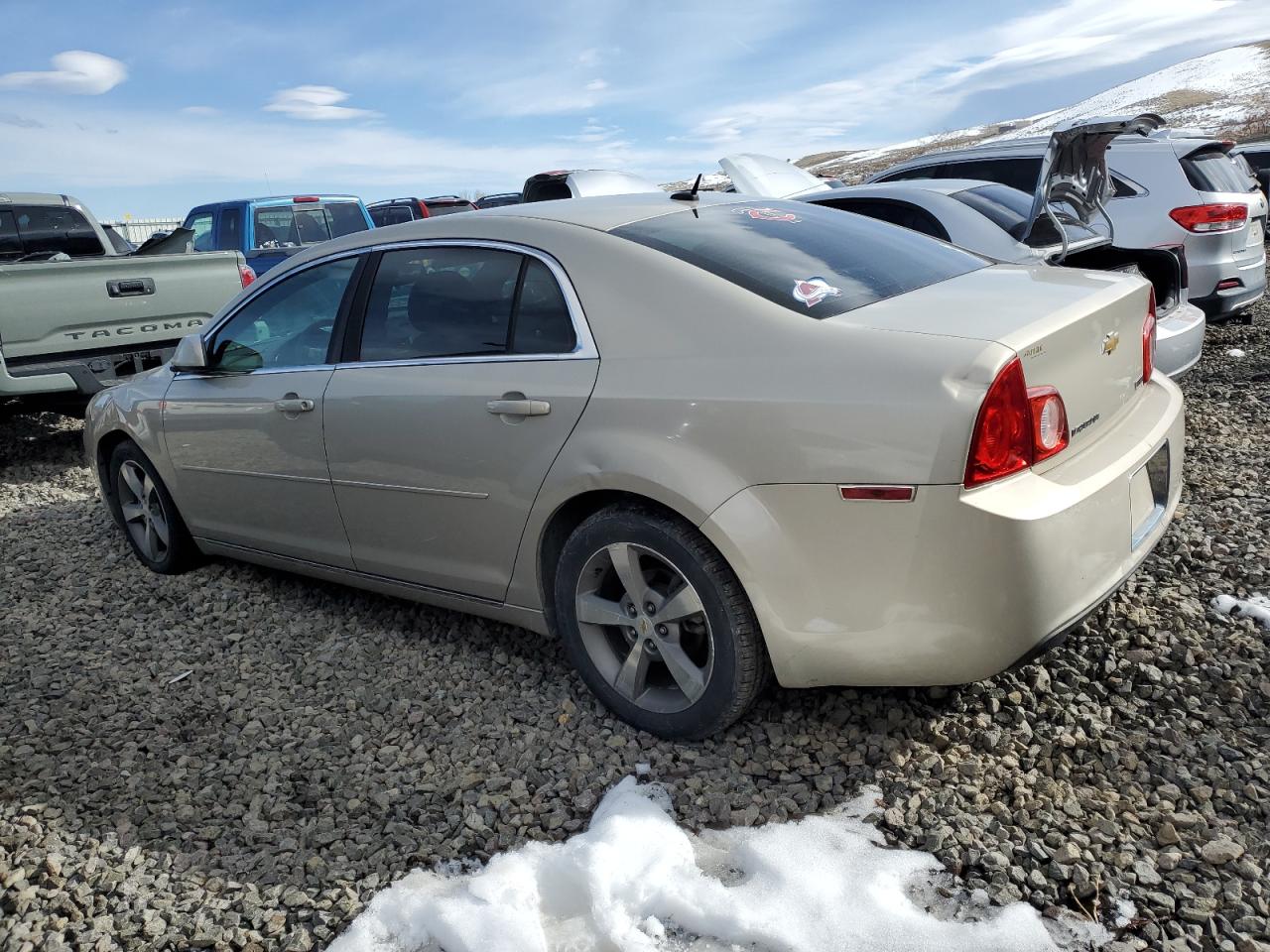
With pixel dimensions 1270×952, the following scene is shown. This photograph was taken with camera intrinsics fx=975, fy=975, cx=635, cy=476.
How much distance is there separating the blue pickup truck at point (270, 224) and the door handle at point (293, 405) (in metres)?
7.91

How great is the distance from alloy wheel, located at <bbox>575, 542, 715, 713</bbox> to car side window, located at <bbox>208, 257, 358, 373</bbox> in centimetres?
148

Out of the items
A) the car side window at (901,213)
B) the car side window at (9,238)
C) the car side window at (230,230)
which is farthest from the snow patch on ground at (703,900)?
the car side window at (230,230)

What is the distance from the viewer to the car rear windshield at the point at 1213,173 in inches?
288

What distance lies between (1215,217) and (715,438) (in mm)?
6367

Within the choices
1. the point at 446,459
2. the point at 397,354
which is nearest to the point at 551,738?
the point at 446,459

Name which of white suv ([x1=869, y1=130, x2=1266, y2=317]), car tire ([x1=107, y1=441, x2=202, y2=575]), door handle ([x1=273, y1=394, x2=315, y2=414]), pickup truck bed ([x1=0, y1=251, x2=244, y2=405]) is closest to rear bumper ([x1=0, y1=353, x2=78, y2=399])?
pickup truck bed ([x1=0, y1=251, x2=244, y2=405])

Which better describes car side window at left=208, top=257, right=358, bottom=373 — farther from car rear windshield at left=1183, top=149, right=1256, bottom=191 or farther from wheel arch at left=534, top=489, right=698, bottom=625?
car rear windshield at left=1183, top=149, right=1256, bottom=191

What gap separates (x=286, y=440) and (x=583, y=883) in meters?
2.14

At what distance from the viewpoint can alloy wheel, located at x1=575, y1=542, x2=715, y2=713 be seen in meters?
2.78

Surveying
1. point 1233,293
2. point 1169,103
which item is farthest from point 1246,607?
point 1169,103

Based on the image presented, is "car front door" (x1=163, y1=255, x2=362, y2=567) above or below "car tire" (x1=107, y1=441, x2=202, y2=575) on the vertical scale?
above

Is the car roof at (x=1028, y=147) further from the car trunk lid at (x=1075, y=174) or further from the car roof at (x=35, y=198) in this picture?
the car roof at (x=35, y=198)

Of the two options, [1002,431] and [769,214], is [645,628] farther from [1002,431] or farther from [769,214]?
[769,214]

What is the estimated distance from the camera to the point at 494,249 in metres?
3.20
